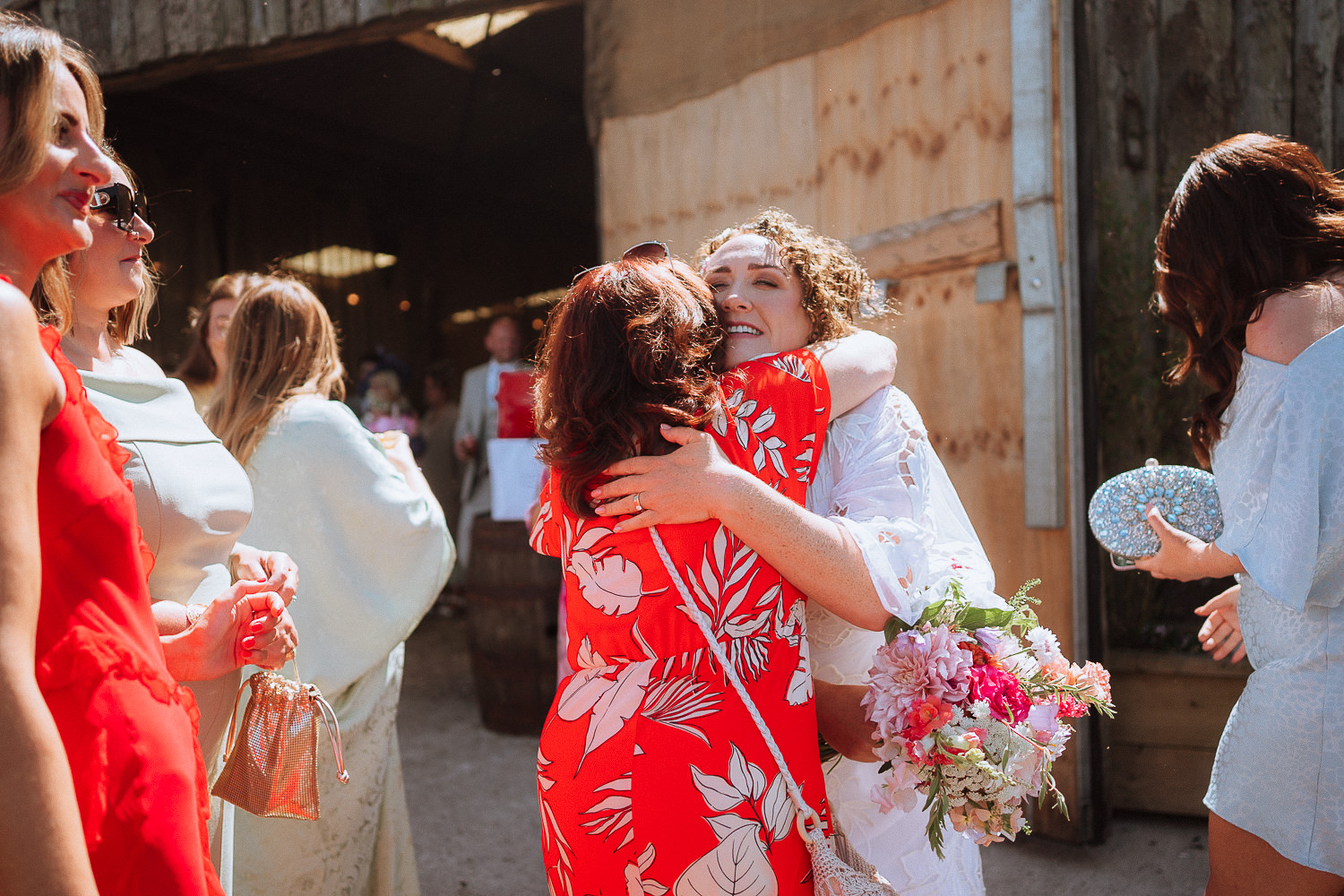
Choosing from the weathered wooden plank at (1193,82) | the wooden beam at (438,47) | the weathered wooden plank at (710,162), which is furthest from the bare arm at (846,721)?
the wooden beam at (438,47)

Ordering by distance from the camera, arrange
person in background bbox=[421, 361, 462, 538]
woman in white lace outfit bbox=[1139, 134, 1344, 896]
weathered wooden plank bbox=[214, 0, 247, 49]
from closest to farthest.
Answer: woman in white lace outfit bbox=[1139, 134, 1344, 896] < weathered wooden plank bbox=[214, 0, 247, 49] < person in background bbox=[421, 361, 462, 538]

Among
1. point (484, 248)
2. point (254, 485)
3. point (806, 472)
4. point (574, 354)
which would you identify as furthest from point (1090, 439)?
point (484, 248)

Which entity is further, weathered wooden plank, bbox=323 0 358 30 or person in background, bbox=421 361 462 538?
person in background, bbox=421 361 462 538

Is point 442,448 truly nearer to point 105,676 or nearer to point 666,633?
point 666,633

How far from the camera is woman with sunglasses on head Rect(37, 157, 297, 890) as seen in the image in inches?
58.8

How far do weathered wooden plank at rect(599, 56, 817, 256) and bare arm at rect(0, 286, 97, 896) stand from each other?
318cm

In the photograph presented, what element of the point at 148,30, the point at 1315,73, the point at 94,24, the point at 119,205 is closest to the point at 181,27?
the point at 148,30

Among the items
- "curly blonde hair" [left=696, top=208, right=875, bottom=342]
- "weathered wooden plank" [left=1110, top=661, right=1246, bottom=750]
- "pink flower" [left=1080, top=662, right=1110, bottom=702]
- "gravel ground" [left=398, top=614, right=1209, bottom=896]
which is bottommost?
"gravel ground" [left=398, top=614, right=1209, bottom=896]

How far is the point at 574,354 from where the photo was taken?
1289 millimetres

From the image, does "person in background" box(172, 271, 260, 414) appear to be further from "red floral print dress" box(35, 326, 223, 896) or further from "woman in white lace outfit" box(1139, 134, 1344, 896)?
"woman in white lace outfit" box(1139, 134, 1344, 896)

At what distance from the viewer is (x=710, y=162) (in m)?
3.94

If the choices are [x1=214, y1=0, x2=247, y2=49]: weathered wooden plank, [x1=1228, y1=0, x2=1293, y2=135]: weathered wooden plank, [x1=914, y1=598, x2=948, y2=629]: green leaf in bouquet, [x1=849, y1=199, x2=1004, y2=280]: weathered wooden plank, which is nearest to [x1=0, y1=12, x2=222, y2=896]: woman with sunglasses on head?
[x1=914, y1=598, x2=948, y2=629]: green leaf in bouquet

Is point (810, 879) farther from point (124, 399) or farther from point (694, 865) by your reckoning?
point (124, 399)

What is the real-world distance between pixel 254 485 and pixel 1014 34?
106 inches
